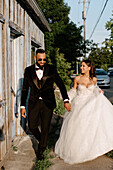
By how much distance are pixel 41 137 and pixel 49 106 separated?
0.60m

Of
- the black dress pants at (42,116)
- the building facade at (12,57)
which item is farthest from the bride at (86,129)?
the building facade at (12,57)

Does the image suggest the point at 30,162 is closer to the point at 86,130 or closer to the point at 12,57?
the point at 86,130

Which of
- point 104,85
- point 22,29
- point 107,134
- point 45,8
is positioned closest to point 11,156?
point 107,134

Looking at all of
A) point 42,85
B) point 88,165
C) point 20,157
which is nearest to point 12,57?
point 42,85

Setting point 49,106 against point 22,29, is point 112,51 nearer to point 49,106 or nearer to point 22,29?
point 22,29

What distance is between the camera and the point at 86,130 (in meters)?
4.28

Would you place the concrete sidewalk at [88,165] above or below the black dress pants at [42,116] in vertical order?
below

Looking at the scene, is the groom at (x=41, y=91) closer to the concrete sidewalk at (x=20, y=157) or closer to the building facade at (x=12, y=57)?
the concrete sidewalk at (x=20, y=157)

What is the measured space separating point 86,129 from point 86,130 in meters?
0.02

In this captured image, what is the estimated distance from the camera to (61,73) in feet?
55.8

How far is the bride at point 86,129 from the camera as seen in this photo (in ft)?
13.6

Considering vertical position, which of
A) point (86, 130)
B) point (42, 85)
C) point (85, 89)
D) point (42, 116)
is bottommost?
point (86, 130)

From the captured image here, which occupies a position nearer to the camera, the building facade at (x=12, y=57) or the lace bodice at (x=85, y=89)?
the building facade at (x=12, y=57)

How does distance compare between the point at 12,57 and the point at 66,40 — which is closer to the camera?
the point at 12,57
